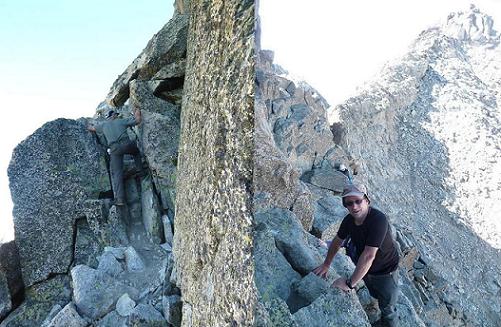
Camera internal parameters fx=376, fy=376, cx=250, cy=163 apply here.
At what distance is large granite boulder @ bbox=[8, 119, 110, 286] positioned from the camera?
8.68 meters

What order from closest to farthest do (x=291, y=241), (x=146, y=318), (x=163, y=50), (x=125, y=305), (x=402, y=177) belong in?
(x=146, y=318) < (x=125, y=305) < (x=291, y=241) < (x=163, y=50) < (x=402, y=177)

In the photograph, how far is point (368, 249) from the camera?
574cm

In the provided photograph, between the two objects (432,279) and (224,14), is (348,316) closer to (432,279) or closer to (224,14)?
(224,14)

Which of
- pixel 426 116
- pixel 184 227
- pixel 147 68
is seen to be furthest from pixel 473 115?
pixel 184 227

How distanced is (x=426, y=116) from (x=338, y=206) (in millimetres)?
26409

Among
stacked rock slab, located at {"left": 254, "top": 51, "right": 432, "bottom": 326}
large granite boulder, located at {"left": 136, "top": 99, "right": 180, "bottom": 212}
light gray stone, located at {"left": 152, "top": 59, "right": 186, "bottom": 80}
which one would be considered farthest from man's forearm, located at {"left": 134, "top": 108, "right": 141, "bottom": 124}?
stacked rock slab, located at {"left": 254, "top": 51, "right": 432, "bottom": 326}

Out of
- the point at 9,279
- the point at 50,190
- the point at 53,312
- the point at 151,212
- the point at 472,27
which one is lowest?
the point at 53,312

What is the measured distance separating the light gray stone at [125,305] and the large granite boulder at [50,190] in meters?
2.48

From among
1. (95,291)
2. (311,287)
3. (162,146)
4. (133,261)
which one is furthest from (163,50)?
(311,287)

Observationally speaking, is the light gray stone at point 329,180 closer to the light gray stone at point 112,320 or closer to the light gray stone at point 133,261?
the light gray stone at point 133,261

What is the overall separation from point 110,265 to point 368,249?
5.44 metres

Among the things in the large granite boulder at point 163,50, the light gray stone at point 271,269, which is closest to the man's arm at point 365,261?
the light gray stone at point 271,269

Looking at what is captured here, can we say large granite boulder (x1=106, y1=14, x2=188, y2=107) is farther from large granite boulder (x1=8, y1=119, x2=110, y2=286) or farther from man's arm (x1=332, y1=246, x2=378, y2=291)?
man's arm (x1=332, y1=246, x2=378, y2=291)

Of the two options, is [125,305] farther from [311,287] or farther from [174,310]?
[311,287]
